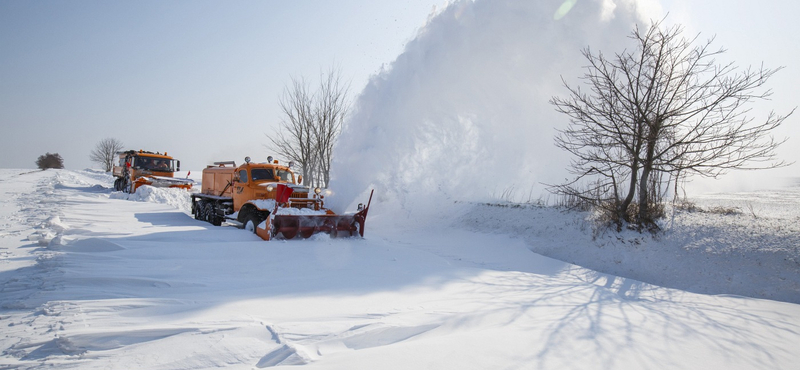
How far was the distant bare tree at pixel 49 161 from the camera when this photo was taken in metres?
73.9

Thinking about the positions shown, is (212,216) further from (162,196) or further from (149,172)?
(149,172)

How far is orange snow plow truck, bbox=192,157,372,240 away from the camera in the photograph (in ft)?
30.8

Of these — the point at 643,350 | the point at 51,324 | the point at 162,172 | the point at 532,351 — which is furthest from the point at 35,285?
the point at 162,172

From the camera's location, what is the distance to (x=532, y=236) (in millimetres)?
11648

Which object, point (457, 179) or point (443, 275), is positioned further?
point (457, 179)

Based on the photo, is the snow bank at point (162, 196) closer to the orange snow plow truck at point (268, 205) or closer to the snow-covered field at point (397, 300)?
the orange snow plow truck at point (268, 205)

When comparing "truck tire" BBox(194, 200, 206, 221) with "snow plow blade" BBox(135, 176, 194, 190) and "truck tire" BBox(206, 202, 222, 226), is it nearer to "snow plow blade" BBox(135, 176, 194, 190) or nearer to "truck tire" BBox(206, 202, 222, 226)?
"truck tire" BBox(206, 202, 222, 226)

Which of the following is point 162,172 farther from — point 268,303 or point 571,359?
point 571,359

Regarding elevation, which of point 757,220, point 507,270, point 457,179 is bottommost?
point 507,270

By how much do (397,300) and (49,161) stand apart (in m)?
97.1

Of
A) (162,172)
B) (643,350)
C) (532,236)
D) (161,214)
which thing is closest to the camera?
(643,350)

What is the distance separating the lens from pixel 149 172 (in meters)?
22.5

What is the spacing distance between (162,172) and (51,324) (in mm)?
22831

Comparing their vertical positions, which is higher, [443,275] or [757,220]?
[757,220]
